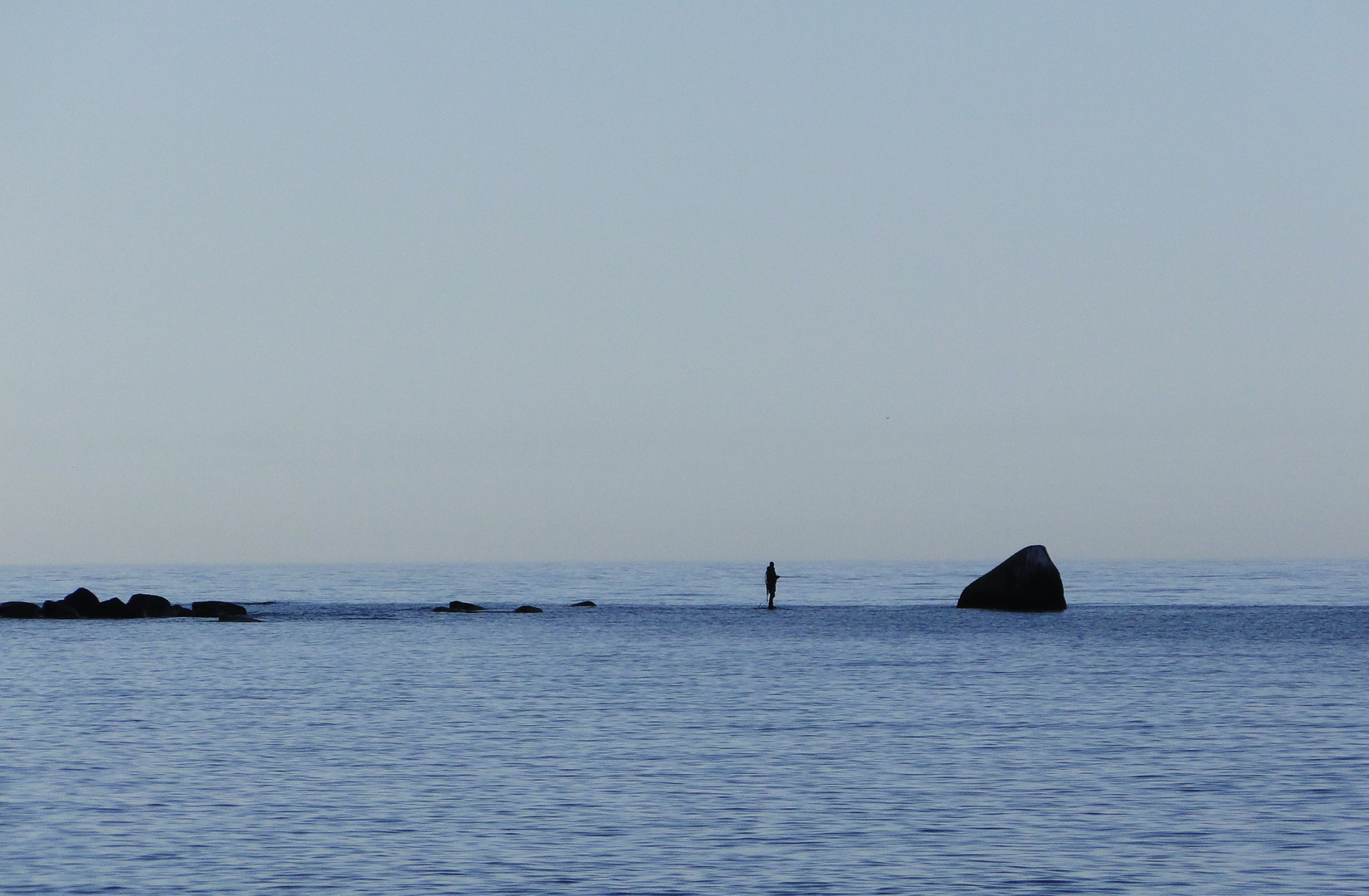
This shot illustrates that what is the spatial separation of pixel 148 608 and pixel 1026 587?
1865 inches

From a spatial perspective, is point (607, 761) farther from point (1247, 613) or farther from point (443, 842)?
point (1247, 613)

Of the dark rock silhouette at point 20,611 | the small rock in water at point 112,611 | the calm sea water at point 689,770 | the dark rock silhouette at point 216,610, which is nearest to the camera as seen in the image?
the calm sea water at point 689,770

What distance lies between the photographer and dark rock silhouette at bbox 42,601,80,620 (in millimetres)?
77625

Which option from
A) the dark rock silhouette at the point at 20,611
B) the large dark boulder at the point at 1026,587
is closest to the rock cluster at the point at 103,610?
the dark rock silhouette at the point at 20,611

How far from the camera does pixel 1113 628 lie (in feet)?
215

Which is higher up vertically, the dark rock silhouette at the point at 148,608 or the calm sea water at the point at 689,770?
the dark rock silhouette at the point at 148,608

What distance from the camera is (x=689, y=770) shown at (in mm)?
23203

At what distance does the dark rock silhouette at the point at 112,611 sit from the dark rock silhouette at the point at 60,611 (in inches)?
49.9

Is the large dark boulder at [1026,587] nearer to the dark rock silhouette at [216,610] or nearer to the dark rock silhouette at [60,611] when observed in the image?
the dark rock silhouette at [216,610]

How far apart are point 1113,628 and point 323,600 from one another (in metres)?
67.8

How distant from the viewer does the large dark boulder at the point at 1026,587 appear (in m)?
78.0

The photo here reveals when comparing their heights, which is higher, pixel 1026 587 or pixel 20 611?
pixel 1026 587

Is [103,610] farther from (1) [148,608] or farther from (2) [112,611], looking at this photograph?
(1) [148,608]

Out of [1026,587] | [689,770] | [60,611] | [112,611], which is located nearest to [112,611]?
[112,611]
